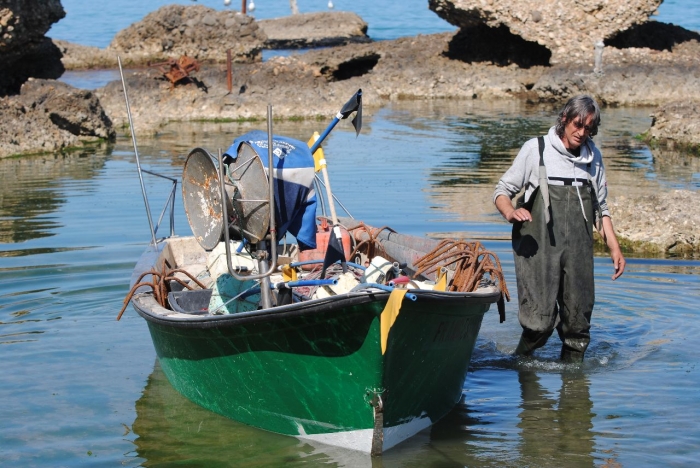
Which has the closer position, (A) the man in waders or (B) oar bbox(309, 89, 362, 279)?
(B) oar bbox(309, 89, 362, 279)

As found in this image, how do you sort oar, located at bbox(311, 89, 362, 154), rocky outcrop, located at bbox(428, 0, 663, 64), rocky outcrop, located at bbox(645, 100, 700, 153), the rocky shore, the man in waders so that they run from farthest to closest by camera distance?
rocky outcrop, located at bbox(428, 0, 663, 64)
the rocky shore
rocky outcrop, located at bbox(645, 100, 700, 153)
oar, located at bbox(311, 89, 362, 154)
the man in waders

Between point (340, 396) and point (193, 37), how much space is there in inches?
1206

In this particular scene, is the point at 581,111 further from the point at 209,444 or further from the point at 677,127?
the point at 677,127

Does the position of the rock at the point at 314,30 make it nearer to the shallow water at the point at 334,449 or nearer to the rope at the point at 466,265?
the shallow water at the point at 334,449

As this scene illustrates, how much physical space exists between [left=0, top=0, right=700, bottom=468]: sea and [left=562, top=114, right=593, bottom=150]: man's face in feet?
5.76

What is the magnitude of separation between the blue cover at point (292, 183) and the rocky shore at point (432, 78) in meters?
13.5

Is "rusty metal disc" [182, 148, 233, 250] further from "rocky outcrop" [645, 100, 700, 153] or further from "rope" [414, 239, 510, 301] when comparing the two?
"rocky outcrop" [645, 100, 700, 153]

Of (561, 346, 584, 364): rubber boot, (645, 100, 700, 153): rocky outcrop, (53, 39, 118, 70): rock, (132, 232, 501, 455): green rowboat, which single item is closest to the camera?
(132, 232, 501, 455): green rowboat

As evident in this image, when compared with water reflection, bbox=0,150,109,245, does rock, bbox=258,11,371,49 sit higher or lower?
higher

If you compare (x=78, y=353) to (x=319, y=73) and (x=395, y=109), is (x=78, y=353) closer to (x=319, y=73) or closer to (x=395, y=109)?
(x=395, y=109)

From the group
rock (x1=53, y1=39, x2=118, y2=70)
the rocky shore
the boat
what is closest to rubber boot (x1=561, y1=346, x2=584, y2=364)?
the boat

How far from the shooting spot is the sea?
235 inches

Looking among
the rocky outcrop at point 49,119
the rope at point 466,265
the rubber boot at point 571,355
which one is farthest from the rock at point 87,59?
the rubber boot at point 571,355

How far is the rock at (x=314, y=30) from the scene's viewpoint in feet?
140
